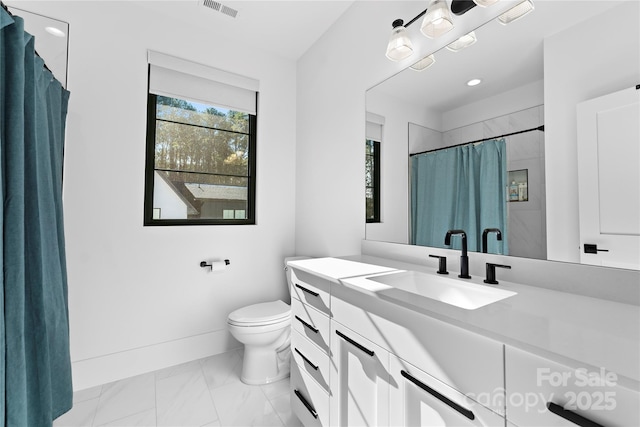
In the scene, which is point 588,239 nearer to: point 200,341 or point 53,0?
point 200,341

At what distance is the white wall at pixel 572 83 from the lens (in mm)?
909

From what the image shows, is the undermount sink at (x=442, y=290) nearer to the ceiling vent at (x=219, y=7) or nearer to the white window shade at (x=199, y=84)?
the white window shade at (x=199, y=84)

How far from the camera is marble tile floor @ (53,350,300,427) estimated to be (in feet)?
5.17

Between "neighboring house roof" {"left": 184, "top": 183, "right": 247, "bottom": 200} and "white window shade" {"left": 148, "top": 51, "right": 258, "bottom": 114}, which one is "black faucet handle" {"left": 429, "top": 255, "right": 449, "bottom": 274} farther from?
"white window shade" {"left": 148, "top": 51, "right": 258, "bottom": 114}

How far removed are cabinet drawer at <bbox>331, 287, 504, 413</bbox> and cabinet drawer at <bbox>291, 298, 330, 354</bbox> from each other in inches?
8.9

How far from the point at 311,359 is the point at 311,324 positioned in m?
0.16

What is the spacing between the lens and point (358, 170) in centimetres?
199

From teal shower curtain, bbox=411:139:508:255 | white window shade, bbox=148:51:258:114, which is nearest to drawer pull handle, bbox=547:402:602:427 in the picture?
teal shower curtain, bbox=411:139:508:255

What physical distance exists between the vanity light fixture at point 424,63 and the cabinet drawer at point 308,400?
1703 millimetres

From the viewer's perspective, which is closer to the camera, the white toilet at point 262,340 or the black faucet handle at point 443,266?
the black faucet handle at point 443,266

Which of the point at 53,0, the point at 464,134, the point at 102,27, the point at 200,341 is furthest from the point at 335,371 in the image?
the point at 53,0

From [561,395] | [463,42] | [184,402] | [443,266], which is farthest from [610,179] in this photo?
[184,402]

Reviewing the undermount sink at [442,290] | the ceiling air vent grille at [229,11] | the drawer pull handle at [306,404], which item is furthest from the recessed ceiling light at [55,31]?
the drawer pull handle at [306,404]

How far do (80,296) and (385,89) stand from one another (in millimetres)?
2406
